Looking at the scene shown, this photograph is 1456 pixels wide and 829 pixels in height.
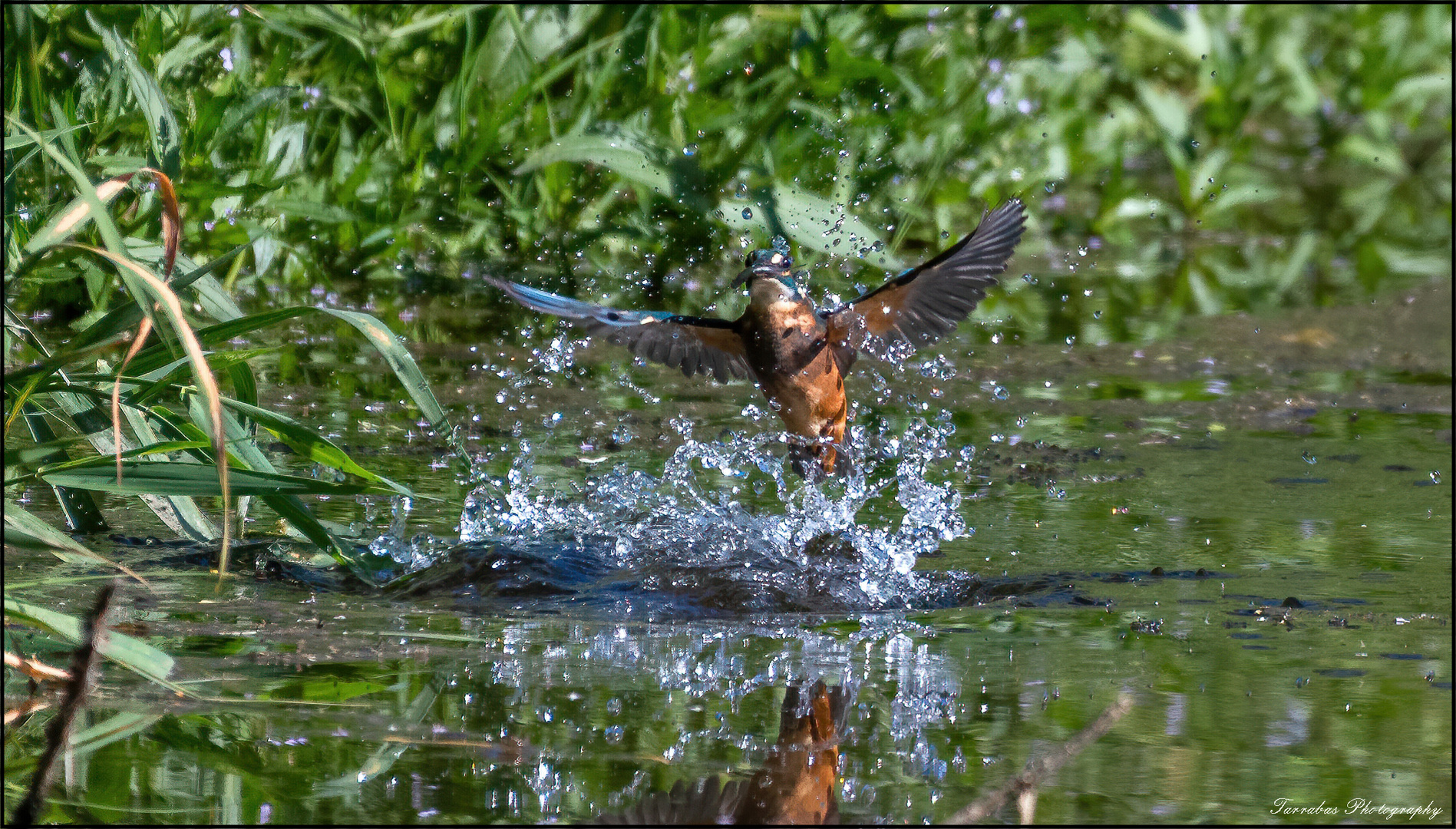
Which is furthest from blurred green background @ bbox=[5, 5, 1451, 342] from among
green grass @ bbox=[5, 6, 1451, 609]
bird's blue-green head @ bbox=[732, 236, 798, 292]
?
bird's blue-green head @ bbox=[732, 236, 798, 292]

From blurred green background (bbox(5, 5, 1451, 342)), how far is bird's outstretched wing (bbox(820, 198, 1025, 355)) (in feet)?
4.94

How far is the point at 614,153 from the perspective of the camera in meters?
5.46

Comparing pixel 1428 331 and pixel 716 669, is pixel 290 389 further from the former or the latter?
pixel 1428 331

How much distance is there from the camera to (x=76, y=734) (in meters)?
2.23

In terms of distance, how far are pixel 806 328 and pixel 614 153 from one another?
1852 mm

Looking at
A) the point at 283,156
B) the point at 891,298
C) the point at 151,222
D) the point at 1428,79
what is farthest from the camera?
the point at 1428,79

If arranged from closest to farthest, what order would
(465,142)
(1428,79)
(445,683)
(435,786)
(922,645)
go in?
(435,786) → (445,683) → (922,645) → (465,142) → (1428,79)

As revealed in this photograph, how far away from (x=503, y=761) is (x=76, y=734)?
539mm

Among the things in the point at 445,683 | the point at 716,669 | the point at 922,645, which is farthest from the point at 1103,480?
the point at 445,683

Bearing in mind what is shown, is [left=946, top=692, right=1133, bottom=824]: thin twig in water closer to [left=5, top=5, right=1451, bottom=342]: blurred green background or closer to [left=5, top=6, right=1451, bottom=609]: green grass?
[left=5, top=6, right=1451, bottom=609]: green grass

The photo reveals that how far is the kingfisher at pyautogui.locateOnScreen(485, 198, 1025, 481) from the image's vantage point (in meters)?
3.50

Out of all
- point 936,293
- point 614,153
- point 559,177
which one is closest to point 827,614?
point 936,293

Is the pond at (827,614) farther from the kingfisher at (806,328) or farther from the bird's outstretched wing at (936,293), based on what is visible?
the bird's outstretched wing at (936,293)

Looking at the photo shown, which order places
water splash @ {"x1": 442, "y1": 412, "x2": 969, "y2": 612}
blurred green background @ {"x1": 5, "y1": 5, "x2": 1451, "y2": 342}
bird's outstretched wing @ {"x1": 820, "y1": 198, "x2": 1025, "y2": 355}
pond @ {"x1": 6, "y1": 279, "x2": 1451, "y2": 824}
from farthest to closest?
blurred green background @ {"x1": 5, "y1": 5, "x2": 1451, "y2": 342}, bird's outstretched wing @ {"x1": 820, "y1": 198, "x2": 1025, "y2": 355}, water splash @ {"x1": 442, "y1": 412, "x2": 969, "y2": 612}, pond @ {"x1": 6, "y1": 279, "x2": 1451, "y2": 824}
